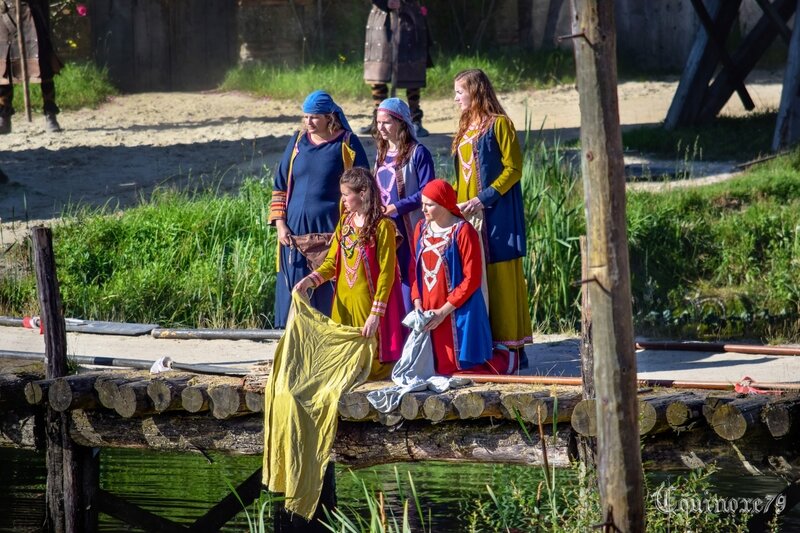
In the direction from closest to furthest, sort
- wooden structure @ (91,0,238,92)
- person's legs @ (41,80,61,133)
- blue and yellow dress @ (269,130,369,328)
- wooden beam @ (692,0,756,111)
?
1. blue and yellow dress @ (269,130,369,328)
2. wooden beam @ (692,0,756,111)
3. person's legs @ (41,80,61,133)
4. wooden structure @ (91,0,238,92)

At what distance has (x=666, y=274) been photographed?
34.5 ft

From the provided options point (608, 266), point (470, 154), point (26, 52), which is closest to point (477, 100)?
point (470, 154)

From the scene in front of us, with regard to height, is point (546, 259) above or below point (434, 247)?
below

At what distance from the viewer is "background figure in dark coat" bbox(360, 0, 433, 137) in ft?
41.1

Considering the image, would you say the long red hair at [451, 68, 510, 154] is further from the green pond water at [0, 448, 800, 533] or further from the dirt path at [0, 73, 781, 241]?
the dirt path at [0, 73, 781, 241]

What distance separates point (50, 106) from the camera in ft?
45.8

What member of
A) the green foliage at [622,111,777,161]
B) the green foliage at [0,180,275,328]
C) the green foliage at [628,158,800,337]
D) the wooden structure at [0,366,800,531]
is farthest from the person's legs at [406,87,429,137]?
the wooden structure at [0,366,800,531]

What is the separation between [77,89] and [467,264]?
10490 millimetres

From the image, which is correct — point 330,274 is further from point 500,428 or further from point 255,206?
point 255,206

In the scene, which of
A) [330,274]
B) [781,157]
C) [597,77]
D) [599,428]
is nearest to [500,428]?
[330,274]

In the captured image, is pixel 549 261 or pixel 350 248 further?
pixel 549 261

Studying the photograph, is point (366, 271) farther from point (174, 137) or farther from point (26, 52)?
point (26, 52)

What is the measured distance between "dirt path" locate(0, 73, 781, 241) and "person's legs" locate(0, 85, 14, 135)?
0.47ft

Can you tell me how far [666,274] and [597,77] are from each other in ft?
20.8
